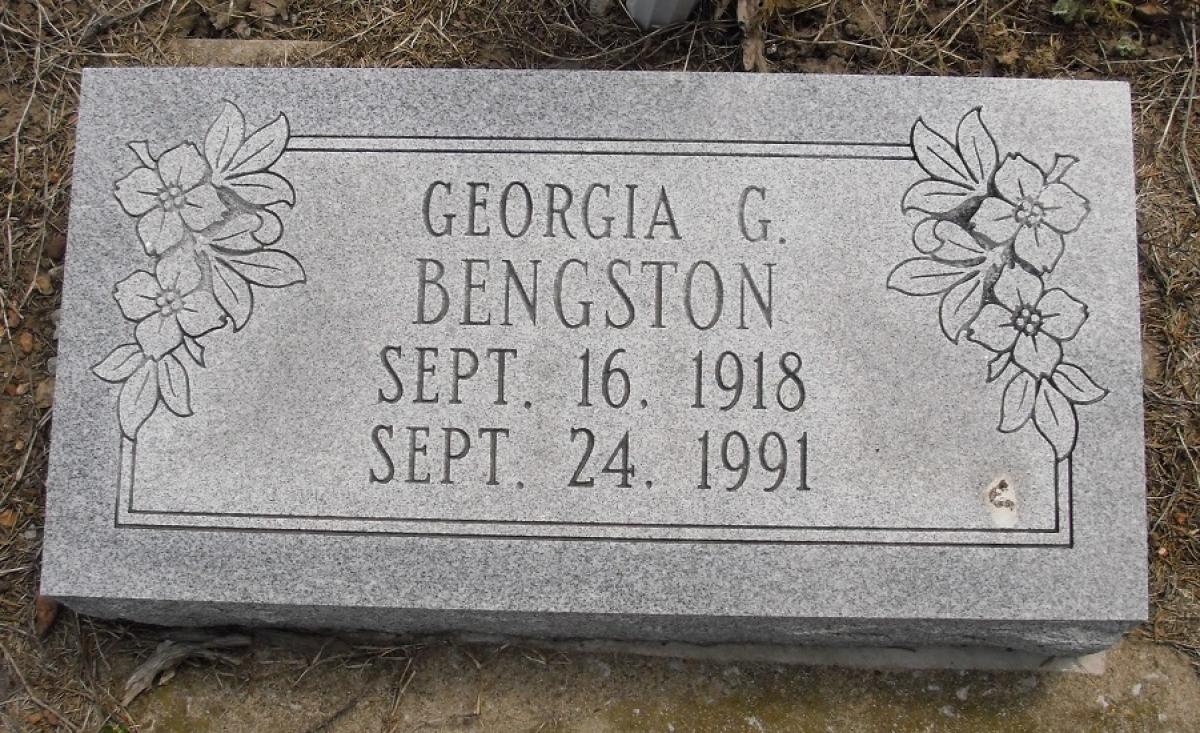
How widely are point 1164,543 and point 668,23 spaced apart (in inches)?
89.5

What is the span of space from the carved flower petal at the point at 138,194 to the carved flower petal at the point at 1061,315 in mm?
2514

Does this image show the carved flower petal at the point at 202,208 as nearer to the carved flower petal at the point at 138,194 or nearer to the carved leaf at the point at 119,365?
the carved flower petal at the point at 138,194

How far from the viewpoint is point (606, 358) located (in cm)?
241

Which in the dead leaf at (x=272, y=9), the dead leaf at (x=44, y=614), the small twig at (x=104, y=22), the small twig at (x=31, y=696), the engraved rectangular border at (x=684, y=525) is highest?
the dead leaf at (x=272, y=9)

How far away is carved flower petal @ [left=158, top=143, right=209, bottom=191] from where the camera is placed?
2.52 metres

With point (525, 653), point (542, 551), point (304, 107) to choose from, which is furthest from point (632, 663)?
point (304, 107)

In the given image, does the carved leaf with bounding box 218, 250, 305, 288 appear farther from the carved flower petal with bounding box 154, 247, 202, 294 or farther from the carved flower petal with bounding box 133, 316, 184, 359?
the carved flower petal with bounding box 133, 316, 184, 359

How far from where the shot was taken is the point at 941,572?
91.3 inches

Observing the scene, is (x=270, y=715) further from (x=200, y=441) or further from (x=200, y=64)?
(x=200, y=64)

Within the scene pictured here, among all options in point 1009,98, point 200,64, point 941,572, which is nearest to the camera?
point 941,572

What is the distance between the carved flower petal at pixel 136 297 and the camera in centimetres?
247

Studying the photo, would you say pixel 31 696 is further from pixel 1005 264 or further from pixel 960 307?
pixel 1005 264

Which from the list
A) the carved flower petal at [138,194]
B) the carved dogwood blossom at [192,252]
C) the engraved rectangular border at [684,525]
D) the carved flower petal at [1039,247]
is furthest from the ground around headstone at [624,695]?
the carved flower petal at [138,194]

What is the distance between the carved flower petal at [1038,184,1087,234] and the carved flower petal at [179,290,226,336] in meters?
2.33
